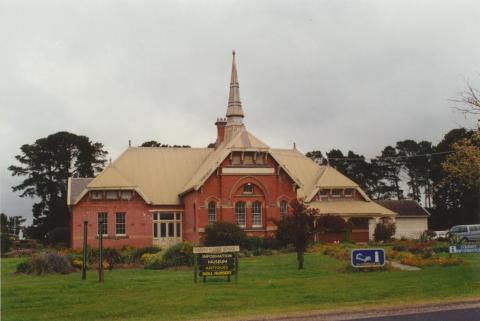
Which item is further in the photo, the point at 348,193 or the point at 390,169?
the point at 390,169

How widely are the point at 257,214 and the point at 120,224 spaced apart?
10405 mm

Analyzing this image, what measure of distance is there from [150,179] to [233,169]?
8.84 metres

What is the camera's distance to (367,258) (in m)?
26.7

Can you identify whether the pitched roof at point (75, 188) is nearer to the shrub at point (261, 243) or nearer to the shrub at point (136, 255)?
the shrub at point (261, 243)

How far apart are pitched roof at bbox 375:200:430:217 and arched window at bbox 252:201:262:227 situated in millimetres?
26583

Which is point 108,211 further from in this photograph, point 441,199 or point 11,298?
point 441,199

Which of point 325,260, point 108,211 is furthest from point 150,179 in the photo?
point 325,260

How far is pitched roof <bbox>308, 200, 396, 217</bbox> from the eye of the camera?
5083 centimetres

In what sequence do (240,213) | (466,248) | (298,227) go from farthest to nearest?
(240,213)
(298,227)
(466,248)

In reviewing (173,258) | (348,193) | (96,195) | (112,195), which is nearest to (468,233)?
(348,193)

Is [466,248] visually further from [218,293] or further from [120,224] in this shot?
[120,224]

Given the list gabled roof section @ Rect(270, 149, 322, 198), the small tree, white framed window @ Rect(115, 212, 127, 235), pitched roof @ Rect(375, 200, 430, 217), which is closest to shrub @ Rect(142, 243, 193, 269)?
the small tree

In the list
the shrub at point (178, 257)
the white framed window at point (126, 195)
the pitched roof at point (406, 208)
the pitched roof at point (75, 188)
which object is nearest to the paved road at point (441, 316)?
the shrub at point (178, 257)

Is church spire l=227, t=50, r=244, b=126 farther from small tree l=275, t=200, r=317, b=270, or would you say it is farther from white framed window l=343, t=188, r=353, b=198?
small tree l=275, t=200, r=317, b=270
